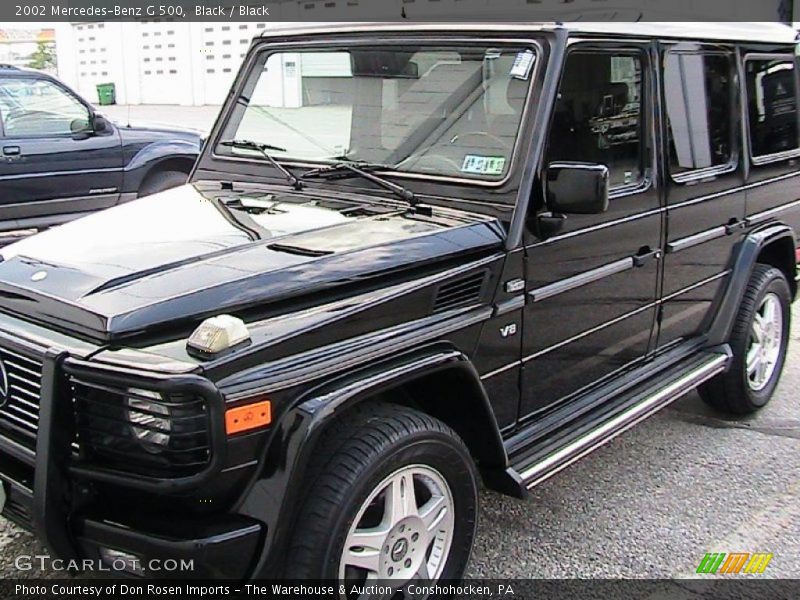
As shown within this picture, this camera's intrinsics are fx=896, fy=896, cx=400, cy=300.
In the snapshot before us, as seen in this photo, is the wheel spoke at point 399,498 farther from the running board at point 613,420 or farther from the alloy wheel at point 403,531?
the running board at point 613,420

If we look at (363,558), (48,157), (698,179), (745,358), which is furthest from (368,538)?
(48,157)

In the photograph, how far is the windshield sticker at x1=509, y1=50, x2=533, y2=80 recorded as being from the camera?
11.1 ft

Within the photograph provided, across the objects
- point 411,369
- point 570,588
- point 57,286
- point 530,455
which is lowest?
point 570,588

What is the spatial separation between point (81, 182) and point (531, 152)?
640 centimetres

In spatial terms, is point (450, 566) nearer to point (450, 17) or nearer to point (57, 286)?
point (57, 286)

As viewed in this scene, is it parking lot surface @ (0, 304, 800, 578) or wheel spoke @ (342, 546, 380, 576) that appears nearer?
wheel spoke @ (342, 546, 380, 576)

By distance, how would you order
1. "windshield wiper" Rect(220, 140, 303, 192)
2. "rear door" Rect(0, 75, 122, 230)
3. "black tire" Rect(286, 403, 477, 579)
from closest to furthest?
"black tire" Rect(286, 403, 477, 579), "windshield wiper" Rect(220, 140, 303, 192), "rear door" Rect(0, 75, 122, 230)

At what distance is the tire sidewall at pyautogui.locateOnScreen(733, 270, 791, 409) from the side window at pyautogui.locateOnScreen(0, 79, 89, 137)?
21.3 feet

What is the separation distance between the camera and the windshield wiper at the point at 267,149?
3709mm

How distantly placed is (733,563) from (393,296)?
1851mm

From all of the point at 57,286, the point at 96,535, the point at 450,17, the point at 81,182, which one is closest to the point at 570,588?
the point at 96,535

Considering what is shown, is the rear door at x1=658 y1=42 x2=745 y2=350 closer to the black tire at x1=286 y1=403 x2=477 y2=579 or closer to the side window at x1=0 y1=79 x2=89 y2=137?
the black tire at x1=286 y1=403 x2=477 y2=579

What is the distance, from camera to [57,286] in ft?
8.99

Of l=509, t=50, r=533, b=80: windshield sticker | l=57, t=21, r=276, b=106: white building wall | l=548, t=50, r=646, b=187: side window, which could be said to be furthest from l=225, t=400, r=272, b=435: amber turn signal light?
l=57, t=21, r=276, b=106: white building wall
